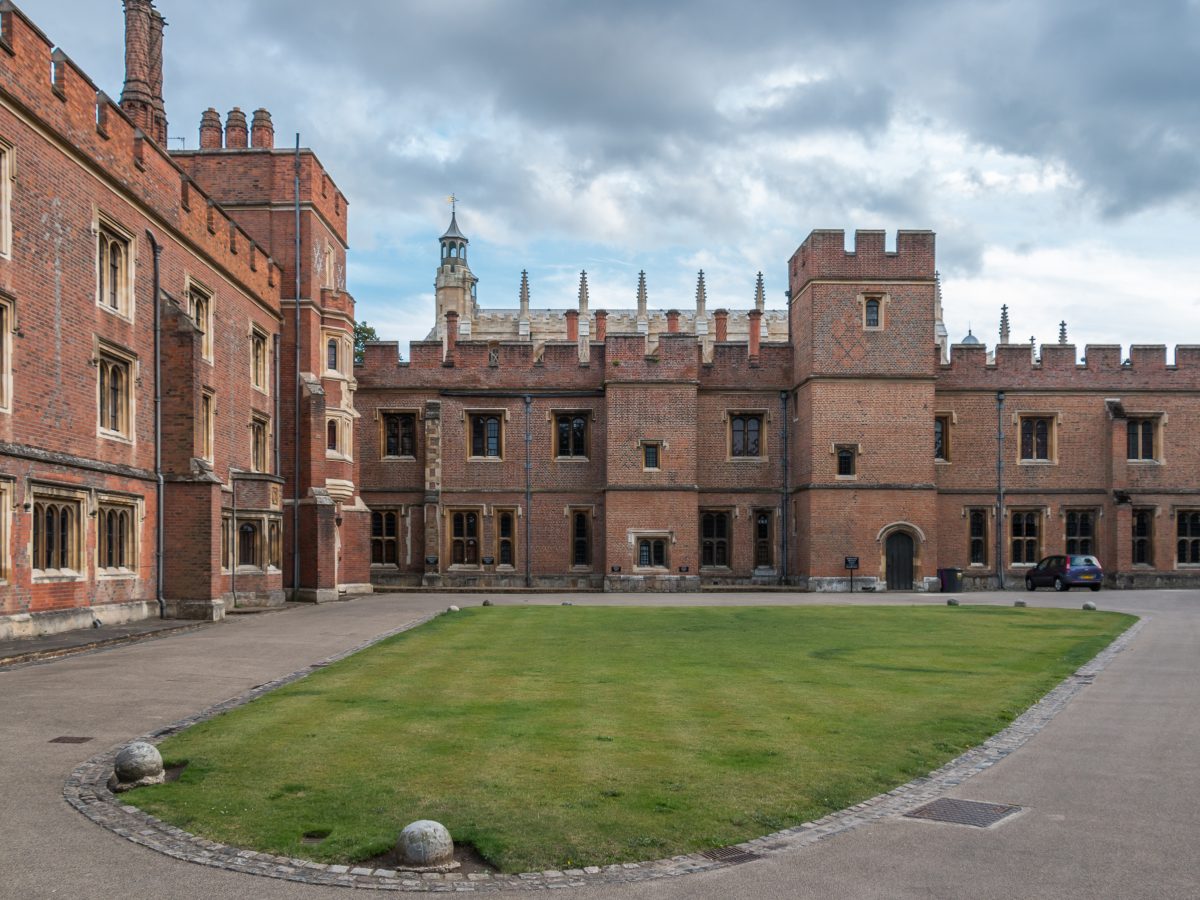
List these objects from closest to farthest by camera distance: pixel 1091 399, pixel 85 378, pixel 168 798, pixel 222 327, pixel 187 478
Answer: pixel 168 798
pixel 85 378
pixel 187 478
pixel 222 327
pixel 1091 399

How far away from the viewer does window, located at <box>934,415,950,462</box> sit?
37912 mm

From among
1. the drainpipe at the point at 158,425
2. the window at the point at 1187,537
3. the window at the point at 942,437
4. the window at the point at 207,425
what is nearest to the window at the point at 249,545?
the window at the point at 207,425

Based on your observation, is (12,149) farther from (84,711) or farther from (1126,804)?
(1126,804)

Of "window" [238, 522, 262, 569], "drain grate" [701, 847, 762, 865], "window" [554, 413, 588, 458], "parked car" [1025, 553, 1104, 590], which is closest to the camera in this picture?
"drain grate" [701, 847, 762, 865]

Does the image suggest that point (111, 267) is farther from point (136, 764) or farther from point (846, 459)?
point (846, 459)

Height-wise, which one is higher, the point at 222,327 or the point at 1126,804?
the point at 222,327

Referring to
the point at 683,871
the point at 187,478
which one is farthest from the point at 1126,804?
the point at 187,478

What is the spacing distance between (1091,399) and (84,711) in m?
35.2

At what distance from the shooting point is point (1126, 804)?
7.35 m

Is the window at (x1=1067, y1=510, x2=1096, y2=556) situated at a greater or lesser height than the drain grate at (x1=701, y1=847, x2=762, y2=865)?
greater

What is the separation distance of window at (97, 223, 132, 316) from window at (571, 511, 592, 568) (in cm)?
1999

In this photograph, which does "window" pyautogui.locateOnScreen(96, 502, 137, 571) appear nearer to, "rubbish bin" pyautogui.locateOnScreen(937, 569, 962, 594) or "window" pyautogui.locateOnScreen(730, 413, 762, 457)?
"window" pyautogui.locateOnScreen(730, 413, 762, 457)

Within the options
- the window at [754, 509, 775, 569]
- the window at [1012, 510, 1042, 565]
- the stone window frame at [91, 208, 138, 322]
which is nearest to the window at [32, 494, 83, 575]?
the stone window frame at [91, 208, 138, 322]

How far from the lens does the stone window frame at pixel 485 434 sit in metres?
38.6
